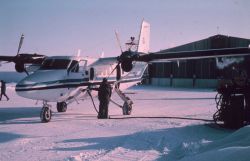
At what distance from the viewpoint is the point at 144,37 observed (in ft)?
73.6

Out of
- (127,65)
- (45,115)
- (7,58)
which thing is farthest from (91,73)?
(7,58)

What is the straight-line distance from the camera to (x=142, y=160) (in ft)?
24.7

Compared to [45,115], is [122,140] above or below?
below

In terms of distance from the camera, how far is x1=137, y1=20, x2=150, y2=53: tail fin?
2205 centimetres

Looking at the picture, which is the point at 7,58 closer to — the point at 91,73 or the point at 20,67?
the point at 20,67

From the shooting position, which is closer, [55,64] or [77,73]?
[55,64]

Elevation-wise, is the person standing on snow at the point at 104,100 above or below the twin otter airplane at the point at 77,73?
below

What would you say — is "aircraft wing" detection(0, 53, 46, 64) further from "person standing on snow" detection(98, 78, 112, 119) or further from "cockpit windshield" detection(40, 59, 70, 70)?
"person standing on snow" detection(98, 78, 112, 119)

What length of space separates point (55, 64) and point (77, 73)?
1.21 meters

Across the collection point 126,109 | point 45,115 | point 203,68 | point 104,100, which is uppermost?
point 203,68

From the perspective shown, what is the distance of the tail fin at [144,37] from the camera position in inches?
868

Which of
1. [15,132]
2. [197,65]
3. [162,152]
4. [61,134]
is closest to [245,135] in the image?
[162,152]

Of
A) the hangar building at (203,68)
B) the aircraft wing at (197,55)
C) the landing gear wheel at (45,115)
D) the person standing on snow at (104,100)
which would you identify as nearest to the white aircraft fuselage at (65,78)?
the landing gear wheel at (45,115)

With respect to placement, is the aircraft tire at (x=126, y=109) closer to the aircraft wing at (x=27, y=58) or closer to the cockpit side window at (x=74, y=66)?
the cockpit side window at (x=74, y=66)
